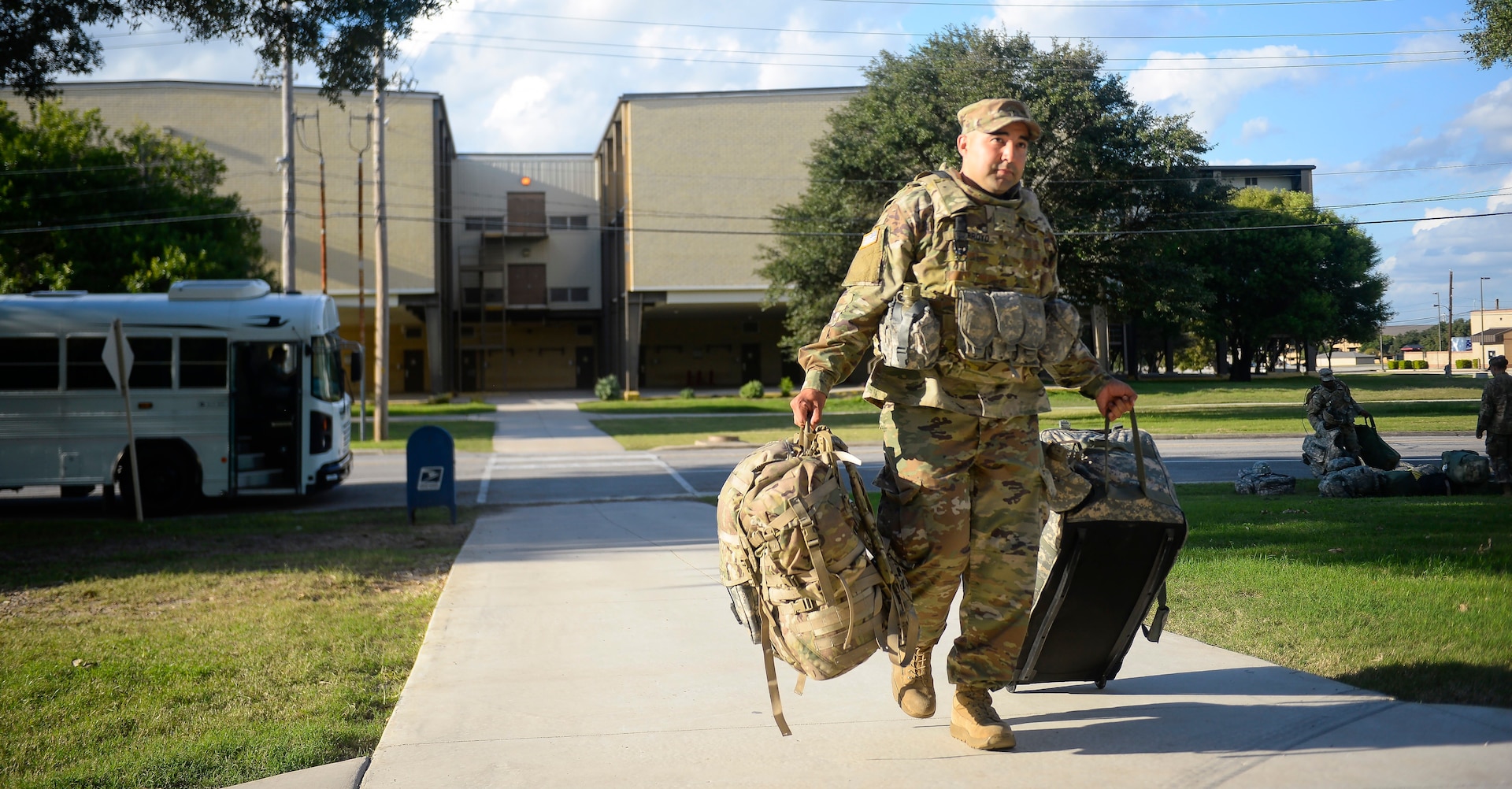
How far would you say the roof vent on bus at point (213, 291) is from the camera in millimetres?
13820

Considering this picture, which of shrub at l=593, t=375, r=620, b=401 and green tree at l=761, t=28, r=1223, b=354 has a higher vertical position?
green tree at l=761, t=28, r=1223, b=354

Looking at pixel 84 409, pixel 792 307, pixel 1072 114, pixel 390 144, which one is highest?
pixel 390 144

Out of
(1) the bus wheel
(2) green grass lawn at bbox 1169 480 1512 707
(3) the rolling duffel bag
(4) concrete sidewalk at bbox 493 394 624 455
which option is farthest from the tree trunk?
(3) the rolling duffel bag

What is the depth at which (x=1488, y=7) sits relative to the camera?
9422mm

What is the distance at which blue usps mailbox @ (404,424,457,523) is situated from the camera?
11133mm

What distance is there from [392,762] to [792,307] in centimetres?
2914

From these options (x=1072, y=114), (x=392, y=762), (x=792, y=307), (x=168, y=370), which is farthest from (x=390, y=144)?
(x=392, y=762)

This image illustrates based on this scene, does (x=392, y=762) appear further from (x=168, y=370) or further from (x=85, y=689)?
(x=168, y=370)

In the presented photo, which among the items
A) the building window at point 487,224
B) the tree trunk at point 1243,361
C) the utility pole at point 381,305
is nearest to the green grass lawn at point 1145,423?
the utility pole at point 381,305

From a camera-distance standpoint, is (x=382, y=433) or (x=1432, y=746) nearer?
(x=1432, y=746)

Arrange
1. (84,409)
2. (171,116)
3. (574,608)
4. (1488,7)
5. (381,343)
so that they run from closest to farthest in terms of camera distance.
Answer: (574,608) < (1488,7) < (84,409) < (381,343) < (171,116)

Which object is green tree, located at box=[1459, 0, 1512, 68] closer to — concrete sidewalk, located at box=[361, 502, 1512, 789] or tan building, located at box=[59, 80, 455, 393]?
concrete sidewalk, located at box=[361, 502, 1512, 789]

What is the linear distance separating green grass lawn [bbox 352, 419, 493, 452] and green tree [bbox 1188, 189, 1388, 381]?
18541mm

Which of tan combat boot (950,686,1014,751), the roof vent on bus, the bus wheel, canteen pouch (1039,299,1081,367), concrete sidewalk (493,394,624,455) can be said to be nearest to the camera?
tan combat boot (950,686,1014,751)
